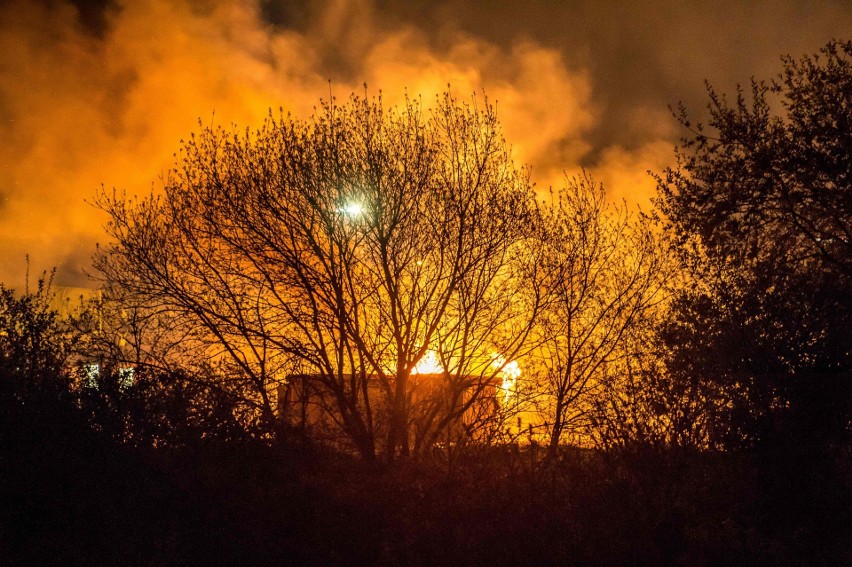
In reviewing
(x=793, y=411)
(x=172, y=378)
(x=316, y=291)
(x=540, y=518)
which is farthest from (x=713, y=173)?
(x=172, y=378)

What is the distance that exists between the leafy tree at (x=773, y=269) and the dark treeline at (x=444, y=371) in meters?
0.04

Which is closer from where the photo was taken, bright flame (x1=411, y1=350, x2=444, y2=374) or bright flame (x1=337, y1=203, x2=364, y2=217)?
bright flame (x1=337, y1=203, x2=364, y2=217)

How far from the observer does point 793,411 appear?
29.3 feet

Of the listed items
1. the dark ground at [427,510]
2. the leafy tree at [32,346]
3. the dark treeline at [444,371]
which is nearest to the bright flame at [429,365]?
the dark treeline at [444,371]

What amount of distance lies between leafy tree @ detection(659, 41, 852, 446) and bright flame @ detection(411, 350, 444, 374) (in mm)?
4208

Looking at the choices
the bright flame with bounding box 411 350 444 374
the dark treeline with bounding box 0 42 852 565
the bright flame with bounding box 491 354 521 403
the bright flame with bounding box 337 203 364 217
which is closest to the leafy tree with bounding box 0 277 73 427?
the dark treeline with bounding box 0 42 852 565

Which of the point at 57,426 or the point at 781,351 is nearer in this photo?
the point at 57,426

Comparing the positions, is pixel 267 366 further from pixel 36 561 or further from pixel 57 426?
pixel 36 561

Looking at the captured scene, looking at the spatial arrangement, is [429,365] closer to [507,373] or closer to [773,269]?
[507,373]

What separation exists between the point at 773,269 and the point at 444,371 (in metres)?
5.91

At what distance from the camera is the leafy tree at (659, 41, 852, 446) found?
357 inches

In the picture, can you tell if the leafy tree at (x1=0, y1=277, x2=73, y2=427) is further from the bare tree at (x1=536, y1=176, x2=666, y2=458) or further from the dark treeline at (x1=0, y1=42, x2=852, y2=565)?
the bare tree at (x1=536, y1=176, x2=666, y2=458)

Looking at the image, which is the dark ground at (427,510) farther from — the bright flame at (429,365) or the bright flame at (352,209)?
the bright flame at (352,209)

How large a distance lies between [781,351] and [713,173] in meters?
4.57
